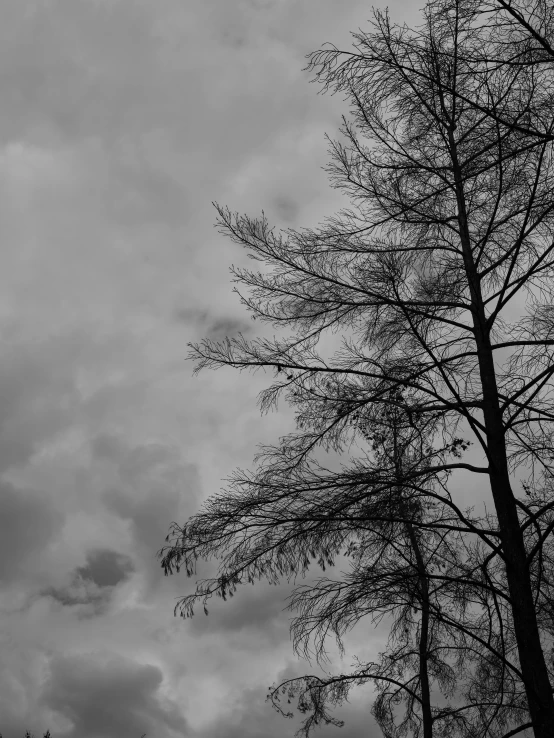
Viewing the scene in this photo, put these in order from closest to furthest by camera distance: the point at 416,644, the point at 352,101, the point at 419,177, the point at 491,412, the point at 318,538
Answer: the point at 318,538 → the point at 491,412 → the point at 352,101 → the point at 419,177 → the point at 416,644

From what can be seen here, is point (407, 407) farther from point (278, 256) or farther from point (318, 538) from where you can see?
point (278, 256)

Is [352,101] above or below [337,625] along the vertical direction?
above

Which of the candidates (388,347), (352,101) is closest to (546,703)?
(388,347)

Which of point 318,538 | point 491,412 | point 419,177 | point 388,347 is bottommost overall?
point 318,538

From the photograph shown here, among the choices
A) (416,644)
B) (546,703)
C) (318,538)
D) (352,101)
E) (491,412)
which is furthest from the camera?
(416,644)

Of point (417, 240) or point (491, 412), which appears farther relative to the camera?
point (417, 240)

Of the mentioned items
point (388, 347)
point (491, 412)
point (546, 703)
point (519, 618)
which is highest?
point (388, 347)

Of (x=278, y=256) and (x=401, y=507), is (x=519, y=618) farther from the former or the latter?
(x=278, y=256)

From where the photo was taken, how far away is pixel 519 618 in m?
5.21

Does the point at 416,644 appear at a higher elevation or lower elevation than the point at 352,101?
lower

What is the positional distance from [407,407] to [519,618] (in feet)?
6.12

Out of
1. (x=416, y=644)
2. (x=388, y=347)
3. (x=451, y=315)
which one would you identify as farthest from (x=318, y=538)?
(x=416, y=644)

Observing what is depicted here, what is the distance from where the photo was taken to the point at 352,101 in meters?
6.80

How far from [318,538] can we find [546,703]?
2.01 metres
